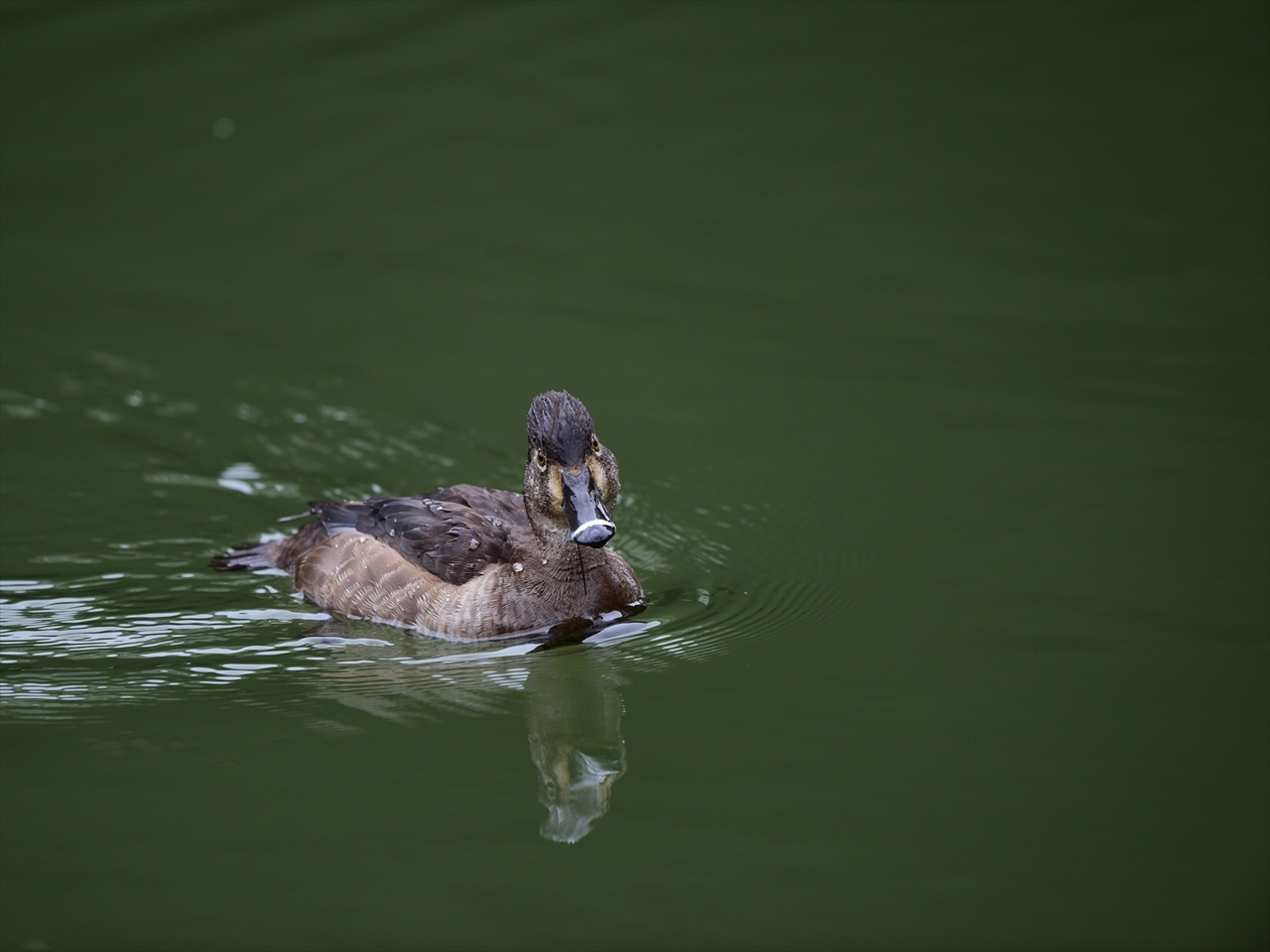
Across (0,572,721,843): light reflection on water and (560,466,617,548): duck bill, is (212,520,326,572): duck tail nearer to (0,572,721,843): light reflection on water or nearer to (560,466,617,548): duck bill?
(0,572,721,843): light reflection on water

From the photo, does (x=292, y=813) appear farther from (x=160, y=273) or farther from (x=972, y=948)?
(x=160, y=273)

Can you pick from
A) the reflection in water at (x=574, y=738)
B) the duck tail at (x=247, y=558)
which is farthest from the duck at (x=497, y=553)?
the reflection in water at (x=574, y=738)

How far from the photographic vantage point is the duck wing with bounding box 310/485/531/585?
25.0ft

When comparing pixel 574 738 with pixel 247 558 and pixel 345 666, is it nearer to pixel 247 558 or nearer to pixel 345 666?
pixel 345 666

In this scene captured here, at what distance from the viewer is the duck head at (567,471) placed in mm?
7012

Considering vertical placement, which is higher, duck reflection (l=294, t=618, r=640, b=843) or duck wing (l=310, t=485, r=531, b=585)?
duck wing (l=310, t=485, r=531, b=585)

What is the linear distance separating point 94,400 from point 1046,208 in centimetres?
Answer: 743

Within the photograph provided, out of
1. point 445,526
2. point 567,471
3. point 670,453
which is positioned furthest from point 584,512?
point 670,453

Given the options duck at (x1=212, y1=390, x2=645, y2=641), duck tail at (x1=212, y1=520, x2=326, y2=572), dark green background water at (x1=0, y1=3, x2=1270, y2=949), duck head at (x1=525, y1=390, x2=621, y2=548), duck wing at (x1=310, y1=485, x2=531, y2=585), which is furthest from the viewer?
duck tail at (x1=212, y1=520, x2=326, y2=572)

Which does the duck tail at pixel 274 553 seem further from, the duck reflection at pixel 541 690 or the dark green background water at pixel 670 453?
the duck reflection at pixel 541 690

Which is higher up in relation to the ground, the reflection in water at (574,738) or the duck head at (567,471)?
the duck head at (567,471)

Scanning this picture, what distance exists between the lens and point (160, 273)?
39.0 feet

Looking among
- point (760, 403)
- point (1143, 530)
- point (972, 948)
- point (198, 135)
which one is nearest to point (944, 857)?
point (972, 948)

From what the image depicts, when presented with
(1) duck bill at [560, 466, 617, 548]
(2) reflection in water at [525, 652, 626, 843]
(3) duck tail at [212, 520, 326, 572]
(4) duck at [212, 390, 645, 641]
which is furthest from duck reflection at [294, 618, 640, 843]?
(3) duck tail at [212, 520, 326, 572]
